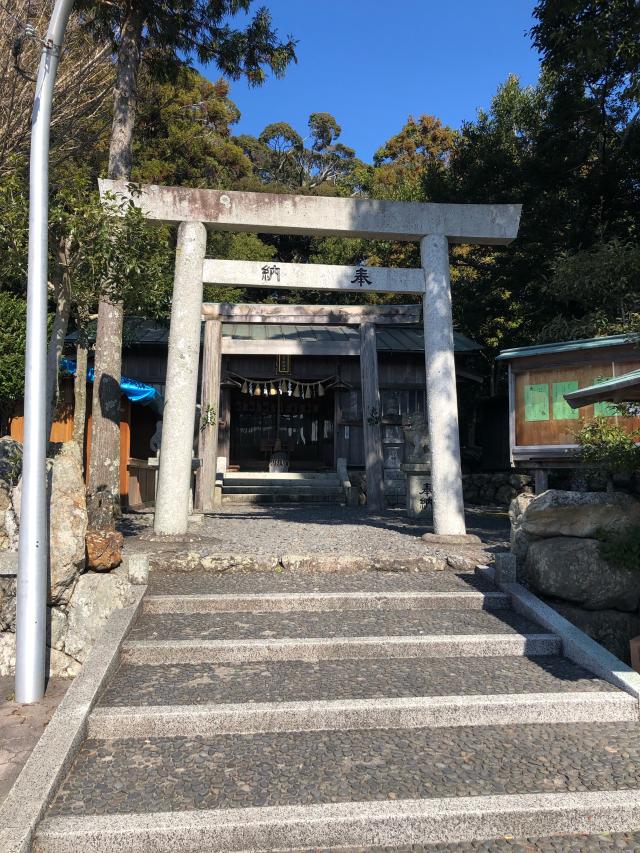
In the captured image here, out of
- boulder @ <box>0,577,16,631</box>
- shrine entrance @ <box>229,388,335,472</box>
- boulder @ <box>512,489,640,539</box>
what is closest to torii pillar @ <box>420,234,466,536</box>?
boulder @ <box>512,489,640,539</box>

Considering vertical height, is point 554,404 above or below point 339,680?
above

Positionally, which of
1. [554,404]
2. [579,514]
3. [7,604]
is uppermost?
[554,404]

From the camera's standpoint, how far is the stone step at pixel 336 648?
4.95 m

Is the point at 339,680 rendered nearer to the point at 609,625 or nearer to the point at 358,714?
the point at 358,714

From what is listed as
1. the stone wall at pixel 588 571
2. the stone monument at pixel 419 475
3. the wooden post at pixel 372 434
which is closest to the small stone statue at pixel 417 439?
the stone monument at pixel 419 475

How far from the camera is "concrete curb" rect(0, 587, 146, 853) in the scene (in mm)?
2891

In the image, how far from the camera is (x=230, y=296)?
20.6 meters

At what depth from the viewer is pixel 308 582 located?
6531mm

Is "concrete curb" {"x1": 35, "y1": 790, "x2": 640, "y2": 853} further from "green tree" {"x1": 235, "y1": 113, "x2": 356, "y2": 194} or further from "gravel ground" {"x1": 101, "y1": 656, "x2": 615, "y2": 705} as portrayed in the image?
"green tree" {"x1": 235, "y1": 113, "x2": 356, "y2": 194}

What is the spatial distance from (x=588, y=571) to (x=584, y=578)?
0.26 feet

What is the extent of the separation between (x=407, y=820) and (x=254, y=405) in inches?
745

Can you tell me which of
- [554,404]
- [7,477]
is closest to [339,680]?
[7,477]

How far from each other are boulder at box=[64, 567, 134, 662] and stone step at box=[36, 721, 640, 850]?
4.84 feet

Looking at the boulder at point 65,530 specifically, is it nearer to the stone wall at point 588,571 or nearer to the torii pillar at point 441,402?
the stone wall at point 588,571
